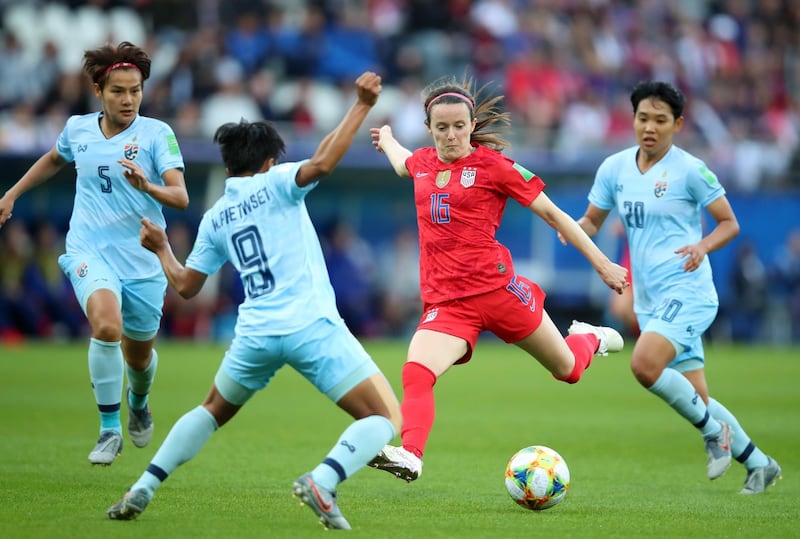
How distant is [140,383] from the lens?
956 cm

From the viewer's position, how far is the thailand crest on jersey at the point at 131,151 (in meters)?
8.85

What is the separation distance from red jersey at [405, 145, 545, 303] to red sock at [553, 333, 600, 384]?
943 mm

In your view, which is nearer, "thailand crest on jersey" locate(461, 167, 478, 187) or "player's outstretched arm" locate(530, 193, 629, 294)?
"player's outstretched arm" locate(530, 193, 629, 294)

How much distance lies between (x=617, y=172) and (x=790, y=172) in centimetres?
2021

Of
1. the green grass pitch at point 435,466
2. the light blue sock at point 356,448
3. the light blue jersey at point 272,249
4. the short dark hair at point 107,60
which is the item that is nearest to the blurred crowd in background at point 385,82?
the green grass pitch at point 435,466

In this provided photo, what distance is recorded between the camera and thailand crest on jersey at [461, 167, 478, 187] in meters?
8.16

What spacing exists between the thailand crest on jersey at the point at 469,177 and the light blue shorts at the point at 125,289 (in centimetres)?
259

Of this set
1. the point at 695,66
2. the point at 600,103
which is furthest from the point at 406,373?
the point at 695,66

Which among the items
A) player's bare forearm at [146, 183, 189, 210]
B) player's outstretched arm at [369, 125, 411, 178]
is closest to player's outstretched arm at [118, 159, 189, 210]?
player's bare forearm at [146, 183, 189, 210]

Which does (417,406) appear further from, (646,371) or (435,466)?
(435,466)

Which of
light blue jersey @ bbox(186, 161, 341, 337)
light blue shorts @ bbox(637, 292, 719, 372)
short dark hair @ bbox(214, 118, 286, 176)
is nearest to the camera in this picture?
light blue jersey @ bbox(186, 161, 341, 337)

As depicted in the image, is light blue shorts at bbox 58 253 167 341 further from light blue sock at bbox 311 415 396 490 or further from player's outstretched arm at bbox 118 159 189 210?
light blue sock at bbox 311 415 396 490

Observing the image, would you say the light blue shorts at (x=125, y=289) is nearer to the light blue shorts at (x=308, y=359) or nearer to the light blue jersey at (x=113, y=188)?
the light blue jersey at (x=113, y=188)

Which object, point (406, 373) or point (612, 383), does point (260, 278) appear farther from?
point (612, 383)
